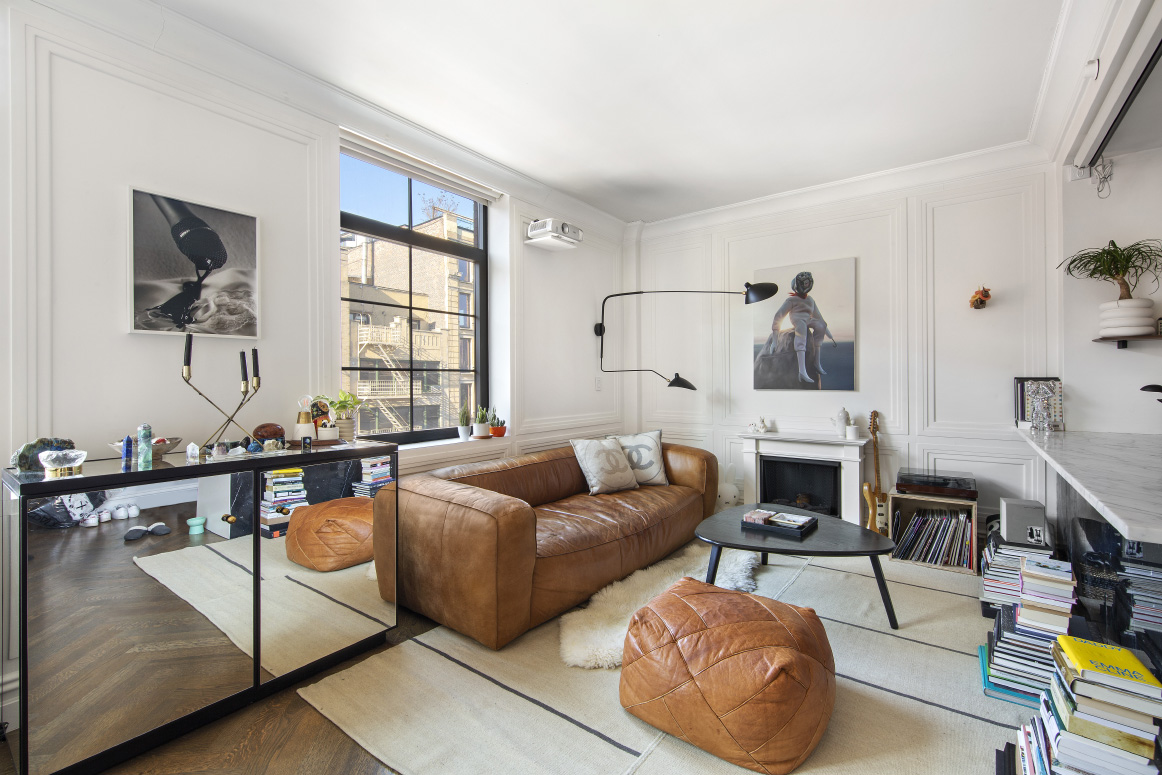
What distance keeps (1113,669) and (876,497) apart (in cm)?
246

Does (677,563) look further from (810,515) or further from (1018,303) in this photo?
(1018,303)

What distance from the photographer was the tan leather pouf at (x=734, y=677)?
155cm

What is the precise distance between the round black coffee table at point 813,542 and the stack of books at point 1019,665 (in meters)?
0.49

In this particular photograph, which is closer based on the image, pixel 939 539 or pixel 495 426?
pixel 939 539

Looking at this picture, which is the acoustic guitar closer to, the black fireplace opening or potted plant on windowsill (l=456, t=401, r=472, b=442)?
the black fireplace opening

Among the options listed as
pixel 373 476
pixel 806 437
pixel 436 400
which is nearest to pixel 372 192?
pixel 436 400

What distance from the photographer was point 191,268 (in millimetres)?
2209

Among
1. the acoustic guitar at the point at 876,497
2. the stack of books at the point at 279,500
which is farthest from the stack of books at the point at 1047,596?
the stack of books at the point at 279,500

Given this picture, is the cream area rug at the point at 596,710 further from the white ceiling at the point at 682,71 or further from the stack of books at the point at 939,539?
the white ceiling at the point at 682,71

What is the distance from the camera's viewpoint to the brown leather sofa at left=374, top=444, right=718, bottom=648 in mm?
2262

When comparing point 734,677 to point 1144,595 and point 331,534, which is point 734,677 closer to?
point 1144,595

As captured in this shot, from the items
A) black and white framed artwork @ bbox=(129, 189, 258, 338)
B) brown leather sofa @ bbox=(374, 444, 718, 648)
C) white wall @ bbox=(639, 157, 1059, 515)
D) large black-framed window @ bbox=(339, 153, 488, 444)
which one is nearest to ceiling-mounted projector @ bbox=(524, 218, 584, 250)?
large black-framed window @ bbox=(339, 153, 488, 444)

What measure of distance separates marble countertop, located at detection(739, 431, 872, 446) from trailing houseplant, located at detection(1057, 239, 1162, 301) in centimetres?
157

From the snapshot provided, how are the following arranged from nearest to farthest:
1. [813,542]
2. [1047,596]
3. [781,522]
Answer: [1047,596] → [813,542] → [781,522]
